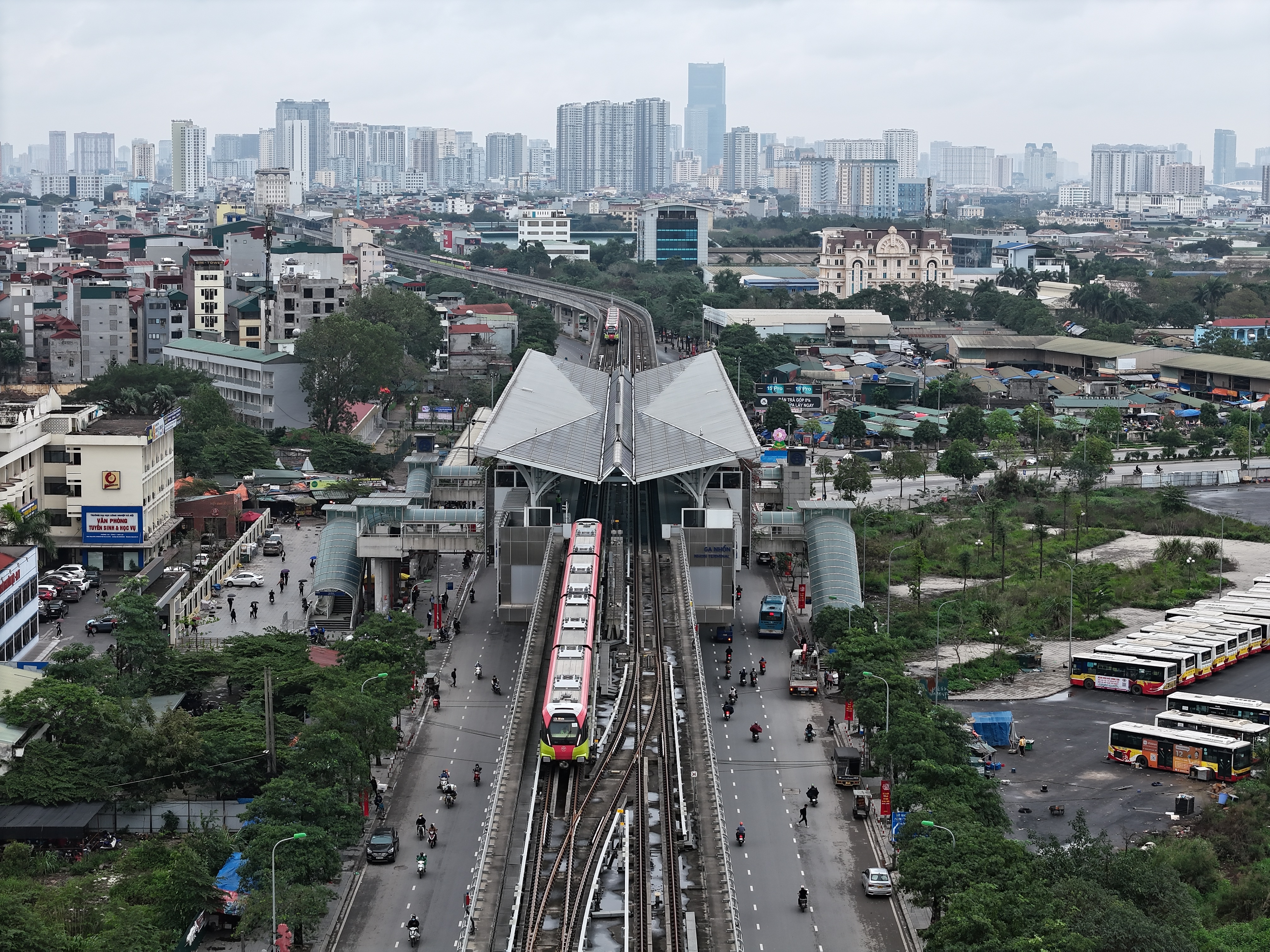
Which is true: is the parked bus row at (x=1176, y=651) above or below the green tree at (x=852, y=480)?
below

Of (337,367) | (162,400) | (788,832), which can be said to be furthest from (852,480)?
(788,832)

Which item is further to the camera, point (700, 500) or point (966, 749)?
point (700, 500)

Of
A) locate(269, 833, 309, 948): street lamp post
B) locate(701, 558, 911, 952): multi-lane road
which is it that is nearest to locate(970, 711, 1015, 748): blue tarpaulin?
locate(701, 558, 911, 952): multi-lane road

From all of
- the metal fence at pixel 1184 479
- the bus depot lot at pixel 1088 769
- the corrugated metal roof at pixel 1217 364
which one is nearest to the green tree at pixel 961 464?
the metal fence at pixel 1184 479

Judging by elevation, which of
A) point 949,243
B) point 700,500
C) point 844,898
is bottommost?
point 844,898

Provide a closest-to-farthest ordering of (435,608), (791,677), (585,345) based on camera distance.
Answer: (791,677)
(435,608)
(585,345)

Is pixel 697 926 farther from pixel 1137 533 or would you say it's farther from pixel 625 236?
pixel 625 236

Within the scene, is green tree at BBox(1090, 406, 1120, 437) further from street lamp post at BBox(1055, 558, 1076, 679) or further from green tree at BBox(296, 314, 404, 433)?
green tree at BBox(296, 314, 404, 433)

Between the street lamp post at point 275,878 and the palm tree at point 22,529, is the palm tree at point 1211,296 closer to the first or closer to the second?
the palm tree at point 22,529

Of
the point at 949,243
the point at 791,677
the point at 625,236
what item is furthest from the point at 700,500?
the point at 625,236
